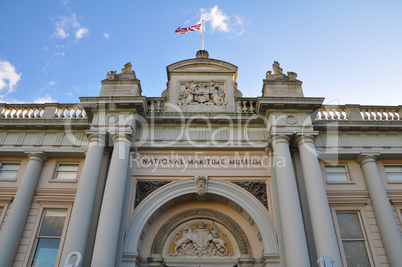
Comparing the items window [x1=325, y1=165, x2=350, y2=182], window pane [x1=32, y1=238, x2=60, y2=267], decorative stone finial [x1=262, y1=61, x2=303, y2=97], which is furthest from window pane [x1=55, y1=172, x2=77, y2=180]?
window [x1=325, y1=165, x2=350, y2=182]

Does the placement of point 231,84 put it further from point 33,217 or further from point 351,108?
point 33,217

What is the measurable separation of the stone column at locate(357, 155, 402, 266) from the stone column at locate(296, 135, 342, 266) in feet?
7.88

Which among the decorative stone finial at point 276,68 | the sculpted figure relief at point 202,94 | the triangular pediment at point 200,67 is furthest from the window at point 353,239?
the triangular pediment at point 200,67

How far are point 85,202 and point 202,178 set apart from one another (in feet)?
14.2

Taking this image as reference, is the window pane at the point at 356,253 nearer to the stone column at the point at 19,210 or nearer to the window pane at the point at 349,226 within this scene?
the window pane at the point at 349,226

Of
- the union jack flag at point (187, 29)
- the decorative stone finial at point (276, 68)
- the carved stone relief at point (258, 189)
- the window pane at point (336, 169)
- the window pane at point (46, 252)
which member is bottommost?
the window pane at point (46, 252)

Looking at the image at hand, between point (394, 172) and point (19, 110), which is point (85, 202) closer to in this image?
point (19, 110)

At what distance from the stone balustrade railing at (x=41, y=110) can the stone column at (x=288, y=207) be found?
8.66 m

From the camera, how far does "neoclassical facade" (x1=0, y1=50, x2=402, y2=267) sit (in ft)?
37.8

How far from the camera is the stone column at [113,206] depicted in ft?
33.6

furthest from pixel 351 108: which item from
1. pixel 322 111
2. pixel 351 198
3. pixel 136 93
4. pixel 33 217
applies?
pixel 33 217

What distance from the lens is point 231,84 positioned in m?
15.2

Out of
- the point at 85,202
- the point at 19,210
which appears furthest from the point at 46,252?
the point at 85,202

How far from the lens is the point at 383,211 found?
12.2 m
